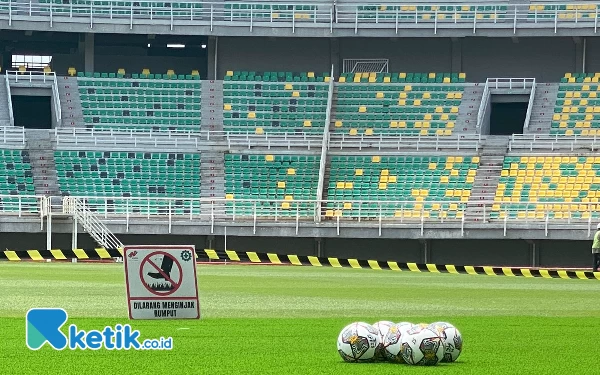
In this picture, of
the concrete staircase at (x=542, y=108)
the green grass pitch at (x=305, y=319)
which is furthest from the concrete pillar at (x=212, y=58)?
the green grass pitch at (x=305, y=319)

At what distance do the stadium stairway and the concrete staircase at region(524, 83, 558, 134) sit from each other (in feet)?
39.8

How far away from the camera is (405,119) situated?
176 feet

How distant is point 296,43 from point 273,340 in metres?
45.8

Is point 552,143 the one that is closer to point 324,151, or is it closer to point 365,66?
point 324,151

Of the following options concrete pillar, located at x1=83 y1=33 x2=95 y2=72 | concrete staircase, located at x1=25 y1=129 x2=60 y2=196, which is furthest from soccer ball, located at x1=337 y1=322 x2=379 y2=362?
concrete pillar, located at x1=83 y1=33 x2=95 y2=72

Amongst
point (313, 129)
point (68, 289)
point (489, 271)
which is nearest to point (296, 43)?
point (313, 129)

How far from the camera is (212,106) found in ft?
179

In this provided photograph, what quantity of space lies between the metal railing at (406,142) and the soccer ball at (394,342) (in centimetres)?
3999

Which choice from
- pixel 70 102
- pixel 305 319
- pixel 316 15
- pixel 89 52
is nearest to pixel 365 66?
pixel 316 15

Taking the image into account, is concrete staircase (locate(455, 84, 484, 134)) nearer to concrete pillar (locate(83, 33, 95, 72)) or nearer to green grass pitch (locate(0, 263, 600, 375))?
concrete pillar (locate(83, 33, 95, 72))

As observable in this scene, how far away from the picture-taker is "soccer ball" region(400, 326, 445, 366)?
34.0 feet

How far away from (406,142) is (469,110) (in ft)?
13.5

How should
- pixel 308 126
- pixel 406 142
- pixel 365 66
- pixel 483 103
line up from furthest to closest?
pixel 365 66
pixel 308 126
pixel 483 103
pixel 406 142

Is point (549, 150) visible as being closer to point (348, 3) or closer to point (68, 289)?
point (348, 3)
